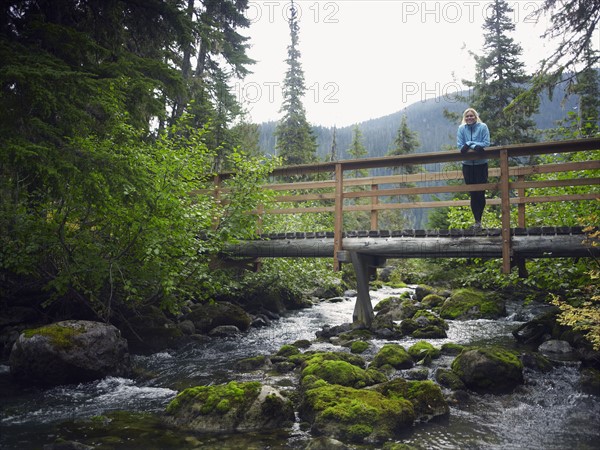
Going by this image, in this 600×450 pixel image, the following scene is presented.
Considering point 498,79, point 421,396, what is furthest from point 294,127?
point 421,396

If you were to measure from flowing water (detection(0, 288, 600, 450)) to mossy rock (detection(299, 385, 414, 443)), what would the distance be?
20cm

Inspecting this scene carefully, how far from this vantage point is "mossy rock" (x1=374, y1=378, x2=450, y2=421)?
5.42 meters

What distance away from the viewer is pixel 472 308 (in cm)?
1260

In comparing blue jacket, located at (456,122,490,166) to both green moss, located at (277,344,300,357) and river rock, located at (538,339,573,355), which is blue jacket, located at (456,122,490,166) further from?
green moss, located at (277,344,300,357)

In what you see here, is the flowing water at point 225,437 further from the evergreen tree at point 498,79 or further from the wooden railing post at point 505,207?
the evergreen tree at point 498,79

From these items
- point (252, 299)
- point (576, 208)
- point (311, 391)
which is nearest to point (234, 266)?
point (252, 299)

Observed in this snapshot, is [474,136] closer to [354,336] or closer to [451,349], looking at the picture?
[451,349]

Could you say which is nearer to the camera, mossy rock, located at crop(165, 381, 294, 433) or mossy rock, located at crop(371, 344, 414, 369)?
mossy rock, located at crop(165, 381, 294, 433)

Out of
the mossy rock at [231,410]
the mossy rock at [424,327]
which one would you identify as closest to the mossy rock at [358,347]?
the mossy rock at [424,327]

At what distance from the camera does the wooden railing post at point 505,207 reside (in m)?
7.97

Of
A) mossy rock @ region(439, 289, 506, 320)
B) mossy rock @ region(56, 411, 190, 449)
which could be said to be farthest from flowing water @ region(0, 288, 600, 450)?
mossy rock @ region(439, 289, 506, 320)

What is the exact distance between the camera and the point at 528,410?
5.68m

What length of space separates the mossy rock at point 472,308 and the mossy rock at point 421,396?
7.09m

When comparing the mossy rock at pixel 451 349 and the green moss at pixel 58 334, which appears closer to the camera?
the green moss at pixel 58 334
